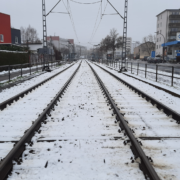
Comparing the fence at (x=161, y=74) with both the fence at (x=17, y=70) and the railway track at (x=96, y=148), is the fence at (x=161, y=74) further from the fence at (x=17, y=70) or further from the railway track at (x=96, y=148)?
the fence at (x=17, y=70)

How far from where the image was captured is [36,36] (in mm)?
106938

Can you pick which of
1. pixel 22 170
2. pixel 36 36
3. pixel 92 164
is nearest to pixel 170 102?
pixel 92 164

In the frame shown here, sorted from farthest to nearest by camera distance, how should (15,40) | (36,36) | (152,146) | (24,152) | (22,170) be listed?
(36,36) → (15,40) → (152,146) → (24,152) → (22,170)

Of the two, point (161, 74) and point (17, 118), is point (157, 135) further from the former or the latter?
point (161, 74)

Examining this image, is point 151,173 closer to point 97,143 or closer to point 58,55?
point 97,143

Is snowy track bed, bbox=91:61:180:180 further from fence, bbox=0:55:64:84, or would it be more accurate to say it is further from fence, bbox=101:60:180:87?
fence, bbox=0:55:64:84

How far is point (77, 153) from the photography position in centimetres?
361

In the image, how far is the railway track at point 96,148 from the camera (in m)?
3.01

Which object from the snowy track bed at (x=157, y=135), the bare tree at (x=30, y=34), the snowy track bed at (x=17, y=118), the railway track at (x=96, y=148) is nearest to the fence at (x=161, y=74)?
the snowy track bed at (x=157, y=135)

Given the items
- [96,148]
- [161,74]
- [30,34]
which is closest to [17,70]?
[161,74]

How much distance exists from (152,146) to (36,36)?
363 ft

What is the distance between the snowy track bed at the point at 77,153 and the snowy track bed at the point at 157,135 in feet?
1.23

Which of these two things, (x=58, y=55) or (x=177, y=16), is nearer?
(x=58, y=55)

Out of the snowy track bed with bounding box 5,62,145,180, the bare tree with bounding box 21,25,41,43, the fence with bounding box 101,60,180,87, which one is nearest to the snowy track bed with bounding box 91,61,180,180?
the snowy track bed with bounding box 5,62,145,180
